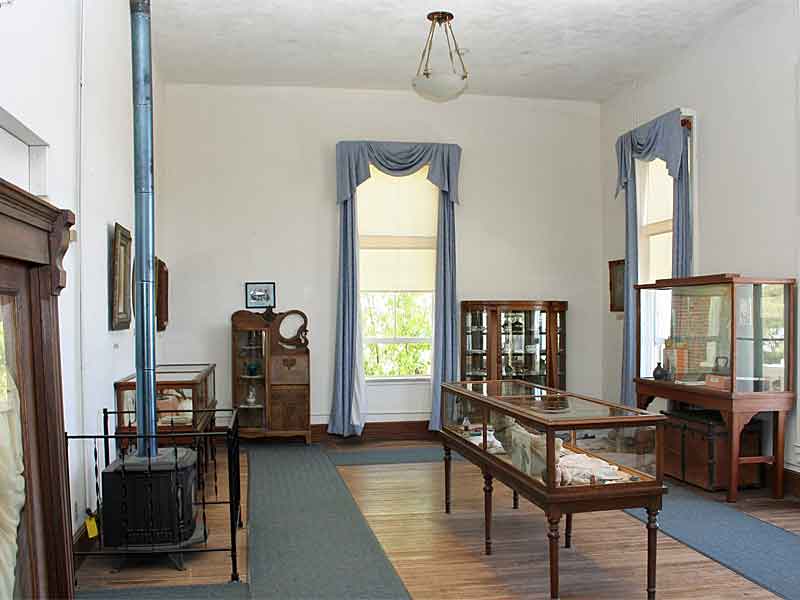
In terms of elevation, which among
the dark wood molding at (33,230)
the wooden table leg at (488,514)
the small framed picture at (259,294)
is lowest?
the wooden table leg at (488,514)

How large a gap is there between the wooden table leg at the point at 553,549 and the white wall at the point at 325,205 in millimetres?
5412

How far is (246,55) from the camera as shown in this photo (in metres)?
7.97

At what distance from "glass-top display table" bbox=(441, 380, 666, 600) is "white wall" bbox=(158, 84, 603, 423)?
15.7 feet

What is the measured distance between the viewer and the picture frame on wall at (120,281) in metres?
5.75

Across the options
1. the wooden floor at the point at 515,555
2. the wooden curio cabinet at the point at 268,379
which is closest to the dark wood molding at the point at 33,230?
the wooden floor at the point at 515,555

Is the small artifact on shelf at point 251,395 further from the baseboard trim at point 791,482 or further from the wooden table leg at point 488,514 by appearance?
the baseboard trim at point 791,482

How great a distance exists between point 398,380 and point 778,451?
4.35 m

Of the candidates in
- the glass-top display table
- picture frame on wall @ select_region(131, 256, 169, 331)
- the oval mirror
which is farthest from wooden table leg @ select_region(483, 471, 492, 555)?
the oval mirror

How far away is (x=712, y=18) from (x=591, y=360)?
4220mm

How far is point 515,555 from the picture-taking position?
15.9 feet

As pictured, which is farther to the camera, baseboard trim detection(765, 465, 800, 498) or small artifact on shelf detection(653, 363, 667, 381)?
small artifact on shelf detection(653, 363, 667, 381)

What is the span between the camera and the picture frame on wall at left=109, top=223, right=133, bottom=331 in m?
5.75

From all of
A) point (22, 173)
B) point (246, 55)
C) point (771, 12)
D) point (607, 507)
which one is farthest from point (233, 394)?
point (771, 12)

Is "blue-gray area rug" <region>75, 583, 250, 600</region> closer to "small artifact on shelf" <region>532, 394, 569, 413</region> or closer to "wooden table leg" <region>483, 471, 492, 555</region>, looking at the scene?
"wooden table leg" <region>483, 471, 492, 555</region>
